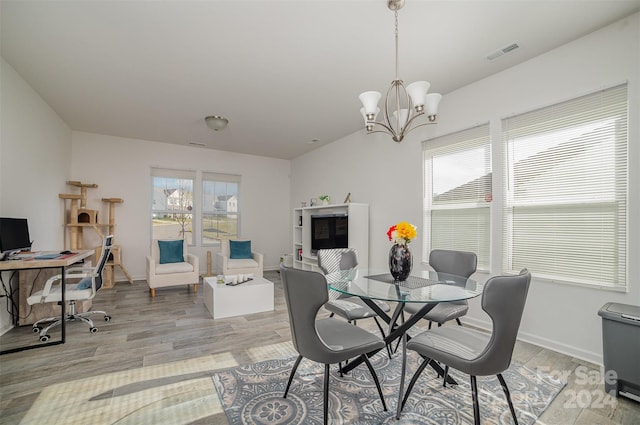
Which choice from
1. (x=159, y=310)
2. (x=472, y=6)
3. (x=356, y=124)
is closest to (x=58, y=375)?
(x=159, y=310)

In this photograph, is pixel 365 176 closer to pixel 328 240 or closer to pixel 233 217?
pixel 328 240

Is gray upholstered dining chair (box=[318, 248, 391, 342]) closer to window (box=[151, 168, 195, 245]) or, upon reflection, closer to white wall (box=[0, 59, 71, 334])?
white wall (box=[0, 59, 71, 334])

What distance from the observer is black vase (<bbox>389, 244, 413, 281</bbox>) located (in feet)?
7.41

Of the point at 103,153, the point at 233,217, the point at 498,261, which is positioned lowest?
the point at 498,261

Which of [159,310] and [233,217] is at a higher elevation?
[233,217]

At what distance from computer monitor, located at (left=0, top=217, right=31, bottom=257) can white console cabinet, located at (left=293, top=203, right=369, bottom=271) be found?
357 centimetres

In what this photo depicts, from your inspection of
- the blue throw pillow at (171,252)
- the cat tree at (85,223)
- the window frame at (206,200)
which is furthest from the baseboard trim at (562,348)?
the cat tree at (85,223)

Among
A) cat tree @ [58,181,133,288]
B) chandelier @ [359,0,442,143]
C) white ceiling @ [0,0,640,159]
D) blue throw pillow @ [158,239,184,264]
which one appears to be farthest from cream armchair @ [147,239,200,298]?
chandelier @ [359,0,442,143]

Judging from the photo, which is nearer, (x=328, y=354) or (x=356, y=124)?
(x=328, y=354)

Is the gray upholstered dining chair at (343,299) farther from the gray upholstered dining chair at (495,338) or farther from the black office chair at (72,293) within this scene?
the black office chair at (72,293)

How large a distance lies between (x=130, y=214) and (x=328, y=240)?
3.99 metres

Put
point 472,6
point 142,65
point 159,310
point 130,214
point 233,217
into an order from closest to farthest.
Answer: point 472,6 → point 142,65 → point 159,310 → point 130,214 → point 233,217

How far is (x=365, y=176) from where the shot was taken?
16.6 feet

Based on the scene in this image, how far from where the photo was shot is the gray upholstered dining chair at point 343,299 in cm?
250
